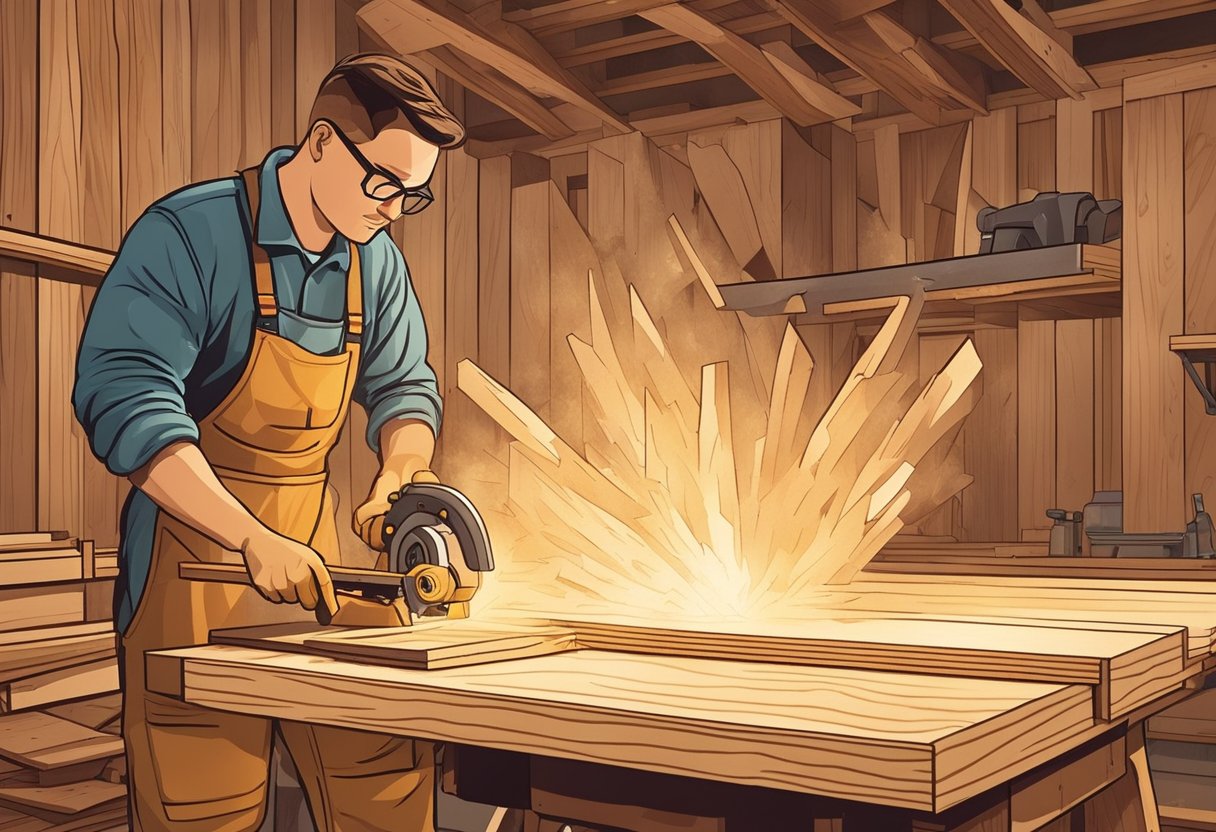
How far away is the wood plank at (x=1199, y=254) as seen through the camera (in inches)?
114

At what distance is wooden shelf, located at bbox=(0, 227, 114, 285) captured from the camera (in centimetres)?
207

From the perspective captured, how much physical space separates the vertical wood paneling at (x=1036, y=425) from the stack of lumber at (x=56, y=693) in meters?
2.36

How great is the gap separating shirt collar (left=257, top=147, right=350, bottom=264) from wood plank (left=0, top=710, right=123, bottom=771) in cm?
91

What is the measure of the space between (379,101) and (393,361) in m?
0.50

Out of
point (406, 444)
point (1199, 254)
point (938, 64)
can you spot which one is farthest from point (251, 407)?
point (1199, 254)

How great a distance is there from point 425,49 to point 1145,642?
7.82 feet

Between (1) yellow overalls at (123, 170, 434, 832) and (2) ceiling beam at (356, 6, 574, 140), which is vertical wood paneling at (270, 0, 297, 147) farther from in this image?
(1) yellow overalls at (123, 170, 434, 832)

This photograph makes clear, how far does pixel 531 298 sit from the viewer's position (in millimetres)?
3654

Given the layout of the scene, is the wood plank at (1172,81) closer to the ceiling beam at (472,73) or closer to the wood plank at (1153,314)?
the wood plank at (1153,314)

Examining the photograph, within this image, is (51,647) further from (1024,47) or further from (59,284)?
(1024,47)

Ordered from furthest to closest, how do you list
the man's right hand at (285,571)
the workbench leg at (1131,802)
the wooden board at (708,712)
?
the man's right hand at (285,571) → the workbench leg at (1131,802) → the wooden board at (708,712)

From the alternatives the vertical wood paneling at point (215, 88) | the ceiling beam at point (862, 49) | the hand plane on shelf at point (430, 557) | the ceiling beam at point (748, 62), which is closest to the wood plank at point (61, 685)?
the hand plane on shelf at point (430, 557)

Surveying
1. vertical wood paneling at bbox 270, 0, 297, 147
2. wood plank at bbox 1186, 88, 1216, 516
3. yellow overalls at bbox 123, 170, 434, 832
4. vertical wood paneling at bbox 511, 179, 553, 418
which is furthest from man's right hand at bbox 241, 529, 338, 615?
wood plank at bbox 1186, 88, 1216, 516

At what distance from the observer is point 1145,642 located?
1.14 m
